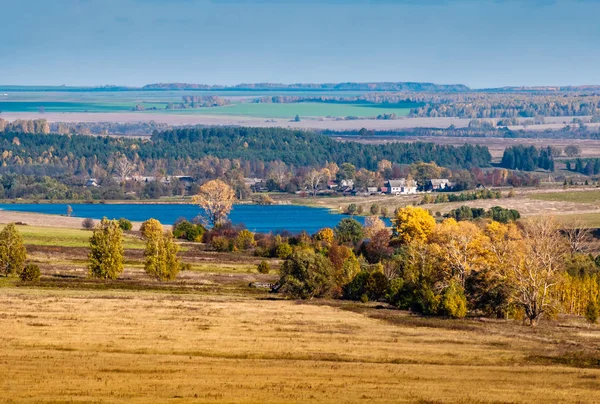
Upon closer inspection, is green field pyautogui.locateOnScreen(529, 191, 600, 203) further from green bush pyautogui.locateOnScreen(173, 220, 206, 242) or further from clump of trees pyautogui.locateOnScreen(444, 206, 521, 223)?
green bush pyautogui.locateOnScreen(173, 220, 206, 242)

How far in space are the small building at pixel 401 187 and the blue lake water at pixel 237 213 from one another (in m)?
23.9

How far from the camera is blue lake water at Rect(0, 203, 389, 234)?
117 metres

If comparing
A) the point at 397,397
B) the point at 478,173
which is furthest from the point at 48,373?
the point at 478,173

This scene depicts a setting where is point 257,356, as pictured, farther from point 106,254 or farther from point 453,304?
A: point 106,254

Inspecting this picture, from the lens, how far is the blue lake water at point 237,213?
385 feet

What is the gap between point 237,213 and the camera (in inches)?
5330

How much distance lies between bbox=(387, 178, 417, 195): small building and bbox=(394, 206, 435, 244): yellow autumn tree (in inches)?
3210

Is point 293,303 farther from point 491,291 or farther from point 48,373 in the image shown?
point 48,373

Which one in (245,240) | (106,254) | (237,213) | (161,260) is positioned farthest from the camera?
(237,213)

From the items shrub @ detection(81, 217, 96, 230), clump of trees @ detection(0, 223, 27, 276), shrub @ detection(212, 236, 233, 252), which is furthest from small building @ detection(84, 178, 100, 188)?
clump of trees @ detection(0, 223, 27, 276)

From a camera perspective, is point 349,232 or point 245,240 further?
point 245,240

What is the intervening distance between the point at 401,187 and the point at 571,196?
35.3 meters

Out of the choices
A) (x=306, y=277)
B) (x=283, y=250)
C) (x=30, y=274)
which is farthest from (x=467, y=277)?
(x=283, y=250)

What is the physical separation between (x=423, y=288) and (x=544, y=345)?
39.9 feet
